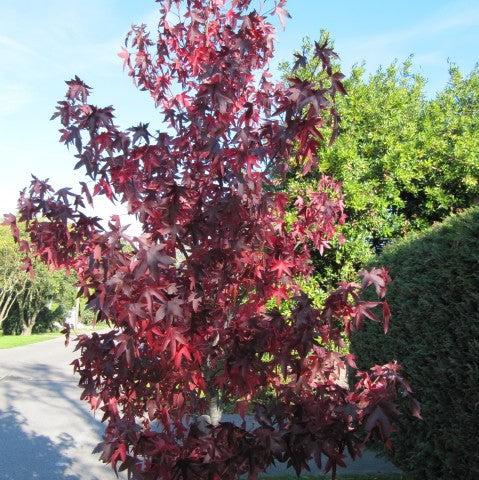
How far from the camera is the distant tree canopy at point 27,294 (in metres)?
30.0

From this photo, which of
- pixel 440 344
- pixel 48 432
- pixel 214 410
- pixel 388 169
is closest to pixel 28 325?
pixel 48 432

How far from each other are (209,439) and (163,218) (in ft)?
3.36

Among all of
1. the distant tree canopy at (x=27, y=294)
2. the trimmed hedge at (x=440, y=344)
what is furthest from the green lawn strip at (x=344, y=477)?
the distant tree canopy at (x=27, y=294)

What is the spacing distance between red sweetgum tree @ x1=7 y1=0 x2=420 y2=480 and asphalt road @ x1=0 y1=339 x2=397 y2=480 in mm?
4067

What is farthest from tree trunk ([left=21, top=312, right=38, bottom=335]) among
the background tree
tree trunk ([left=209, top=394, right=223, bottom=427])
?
tree trunk ([left=209, top=394, right=223, bottom=427])

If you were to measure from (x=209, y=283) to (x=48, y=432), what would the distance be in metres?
6.98

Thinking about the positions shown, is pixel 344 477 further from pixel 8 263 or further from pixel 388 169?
pixel 8 263

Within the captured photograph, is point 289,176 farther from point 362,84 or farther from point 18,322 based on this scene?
point 18,322

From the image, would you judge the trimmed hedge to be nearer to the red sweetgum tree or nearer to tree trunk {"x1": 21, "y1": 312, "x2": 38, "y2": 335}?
the red sweetgum tree

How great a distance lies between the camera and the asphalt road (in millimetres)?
6238

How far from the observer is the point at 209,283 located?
2688 millimetres

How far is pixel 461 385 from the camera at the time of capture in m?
3.97

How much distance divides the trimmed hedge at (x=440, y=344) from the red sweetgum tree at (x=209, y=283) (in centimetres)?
152

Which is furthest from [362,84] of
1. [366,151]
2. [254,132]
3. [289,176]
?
[254,132]
